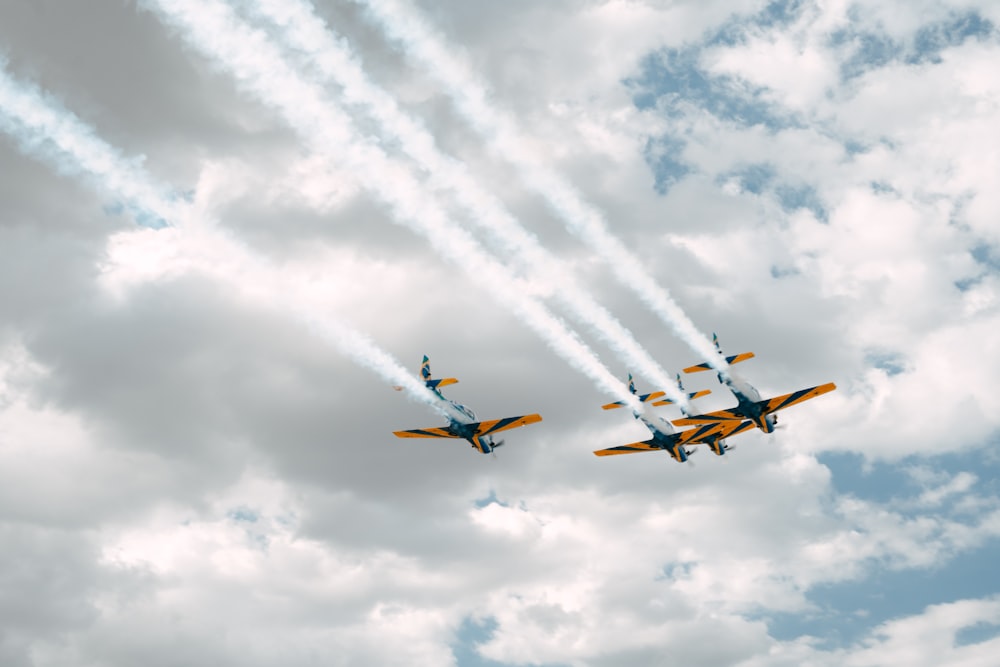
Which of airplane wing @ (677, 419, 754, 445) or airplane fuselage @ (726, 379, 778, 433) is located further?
airplane wing @ (677, 419, 754, 445)

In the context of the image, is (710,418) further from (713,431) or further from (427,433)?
(427,433)

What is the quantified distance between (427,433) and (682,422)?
2104 cm

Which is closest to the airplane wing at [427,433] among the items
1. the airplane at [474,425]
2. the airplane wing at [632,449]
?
the airplane at [474,425]

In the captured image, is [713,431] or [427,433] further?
[713,431]

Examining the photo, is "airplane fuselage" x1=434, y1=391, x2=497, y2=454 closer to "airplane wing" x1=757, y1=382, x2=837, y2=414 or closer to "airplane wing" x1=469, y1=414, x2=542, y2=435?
"airplane wing" x1=469, y1=414, x2=542, y2=435

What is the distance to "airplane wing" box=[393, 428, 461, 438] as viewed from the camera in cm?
8625

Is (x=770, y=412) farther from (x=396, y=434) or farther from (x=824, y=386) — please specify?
(x=396, y=434)

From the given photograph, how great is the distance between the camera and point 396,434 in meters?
87.6

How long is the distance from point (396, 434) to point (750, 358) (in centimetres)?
2830

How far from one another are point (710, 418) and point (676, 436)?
3298 mm

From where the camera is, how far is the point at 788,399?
8806 centimetres

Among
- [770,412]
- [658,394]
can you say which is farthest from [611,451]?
[770,412]

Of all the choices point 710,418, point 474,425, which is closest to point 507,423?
point 474,425

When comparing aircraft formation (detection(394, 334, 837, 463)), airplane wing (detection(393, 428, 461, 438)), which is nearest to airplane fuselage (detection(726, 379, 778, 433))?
aircraft formation (detection(394, 334, 837, 463))
